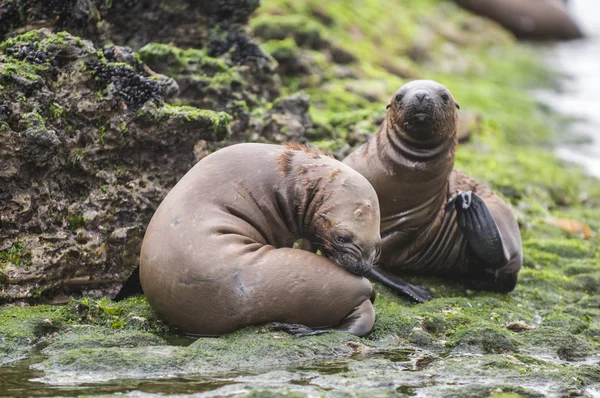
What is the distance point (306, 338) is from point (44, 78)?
2.95m

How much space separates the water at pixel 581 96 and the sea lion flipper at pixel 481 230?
7488mm

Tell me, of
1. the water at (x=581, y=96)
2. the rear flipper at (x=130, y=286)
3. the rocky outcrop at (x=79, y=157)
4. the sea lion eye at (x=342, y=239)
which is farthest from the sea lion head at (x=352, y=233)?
the water at (x=581, y=96)

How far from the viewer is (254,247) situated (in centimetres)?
596

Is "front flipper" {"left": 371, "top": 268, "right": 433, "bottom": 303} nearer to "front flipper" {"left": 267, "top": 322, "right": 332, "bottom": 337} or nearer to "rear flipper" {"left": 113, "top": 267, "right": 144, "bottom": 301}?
"front flipper" {"left": 267, "top": 322, "right": 332, "bottom": 337}

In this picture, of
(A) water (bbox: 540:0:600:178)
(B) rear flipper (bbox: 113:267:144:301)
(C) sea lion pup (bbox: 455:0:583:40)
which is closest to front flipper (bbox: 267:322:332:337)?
(B) rear flipper (bbox: 113:267:144:301)

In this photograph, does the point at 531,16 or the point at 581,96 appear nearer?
the point at 581,96

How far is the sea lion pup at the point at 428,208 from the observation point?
7508 mm

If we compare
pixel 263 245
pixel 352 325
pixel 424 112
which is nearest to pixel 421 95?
pixel 424 112

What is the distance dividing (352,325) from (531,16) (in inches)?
809

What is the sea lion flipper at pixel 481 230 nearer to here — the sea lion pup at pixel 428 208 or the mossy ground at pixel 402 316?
the sea lion pup at pixel 428 208

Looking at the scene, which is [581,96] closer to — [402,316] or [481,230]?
[481,230]

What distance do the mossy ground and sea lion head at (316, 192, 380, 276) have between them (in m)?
0.53

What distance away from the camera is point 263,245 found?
6102 millimetres

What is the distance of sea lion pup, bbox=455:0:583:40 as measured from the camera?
23516 millimetres
